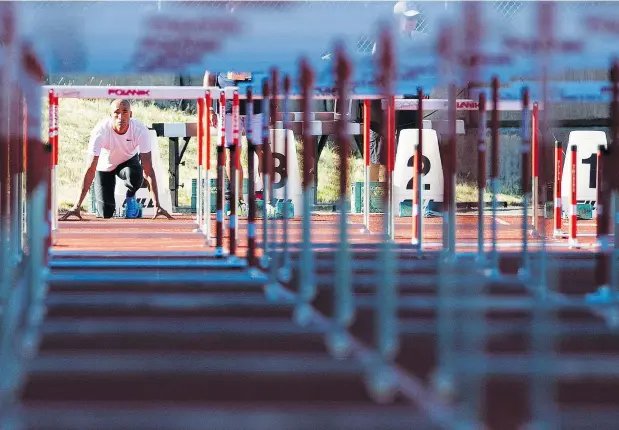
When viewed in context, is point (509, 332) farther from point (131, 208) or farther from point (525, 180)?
point (131, 208)

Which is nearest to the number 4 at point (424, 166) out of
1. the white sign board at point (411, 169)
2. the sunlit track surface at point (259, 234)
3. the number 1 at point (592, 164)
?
the white sign board at point (411, 169)

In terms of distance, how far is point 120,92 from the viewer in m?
16.1

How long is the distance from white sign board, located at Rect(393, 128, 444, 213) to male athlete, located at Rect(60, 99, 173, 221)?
3.44 meters

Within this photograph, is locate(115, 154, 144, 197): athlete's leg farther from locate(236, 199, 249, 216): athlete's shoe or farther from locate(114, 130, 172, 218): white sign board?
locate(236, 199, 249, 216): athlete's shoe

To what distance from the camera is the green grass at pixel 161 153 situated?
90.2 feet

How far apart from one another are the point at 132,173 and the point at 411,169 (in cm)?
407

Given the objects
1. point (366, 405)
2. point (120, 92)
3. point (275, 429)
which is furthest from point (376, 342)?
point (120, 92)

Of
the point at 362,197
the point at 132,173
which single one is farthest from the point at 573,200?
the point at 362,197

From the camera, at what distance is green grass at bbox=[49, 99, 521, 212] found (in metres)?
27.5

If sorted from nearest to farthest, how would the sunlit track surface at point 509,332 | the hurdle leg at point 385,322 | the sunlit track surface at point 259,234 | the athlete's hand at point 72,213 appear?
the sunlit track surface at point 509,332 < the hurdle leg at point 385,322 < the sunlit track surface at point 259,234 < the athlete's hand at point 72,213

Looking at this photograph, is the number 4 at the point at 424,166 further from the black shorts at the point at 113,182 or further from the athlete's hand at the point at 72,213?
the athlete's hand at the point at 72,213

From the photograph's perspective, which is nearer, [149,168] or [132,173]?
[149,168]

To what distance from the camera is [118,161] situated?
2097 centimetres

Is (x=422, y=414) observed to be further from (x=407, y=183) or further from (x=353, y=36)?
(x=407, y=183)
